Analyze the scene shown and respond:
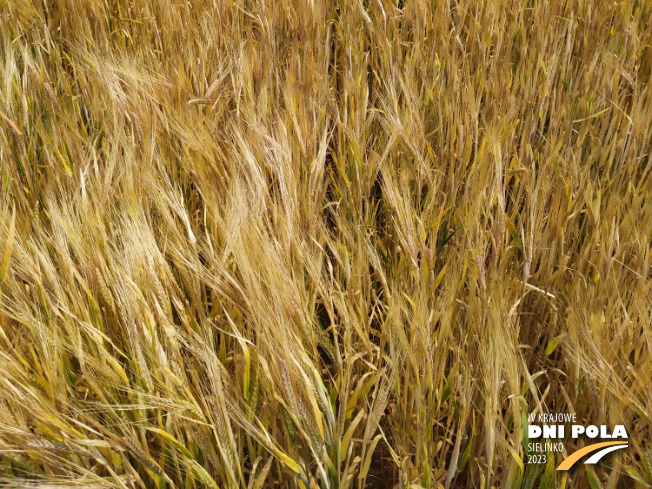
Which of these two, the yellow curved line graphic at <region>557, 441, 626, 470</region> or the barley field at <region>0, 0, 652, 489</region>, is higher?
the barley field at <region>0, 0, 652, 489</region>

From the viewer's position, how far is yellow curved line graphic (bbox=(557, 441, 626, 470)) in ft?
2.00

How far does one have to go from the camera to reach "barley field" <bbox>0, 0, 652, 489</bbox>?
608 mm

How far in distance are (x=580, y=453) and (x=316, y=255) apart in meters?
0.44

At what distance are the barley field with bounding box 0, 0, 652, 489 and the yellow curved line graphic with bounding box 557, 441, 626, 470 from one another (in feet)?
0.03

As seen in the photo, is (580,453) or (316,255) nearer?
(580,453)

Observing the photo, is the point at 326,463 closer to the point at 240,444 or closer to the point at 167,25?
the point at 240,444

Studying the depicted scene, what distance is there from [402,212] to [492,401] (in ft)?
Result: 0.99

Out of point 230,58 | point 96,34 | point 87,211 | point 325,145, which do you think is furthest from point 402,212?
point 96,34

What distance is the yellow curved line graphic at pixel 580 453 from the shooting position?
61 centimetres

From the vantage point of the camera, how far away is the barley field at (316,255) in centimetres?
61

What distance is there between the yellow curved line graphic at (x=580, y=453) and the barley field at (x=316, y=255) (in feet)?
0.03

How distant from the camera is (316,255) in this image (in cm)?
83

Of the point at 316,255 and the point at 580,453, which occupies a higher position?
the point at 316,255

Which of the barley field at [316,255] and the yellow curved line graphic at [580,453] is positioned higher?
the barley field at [316,255]
